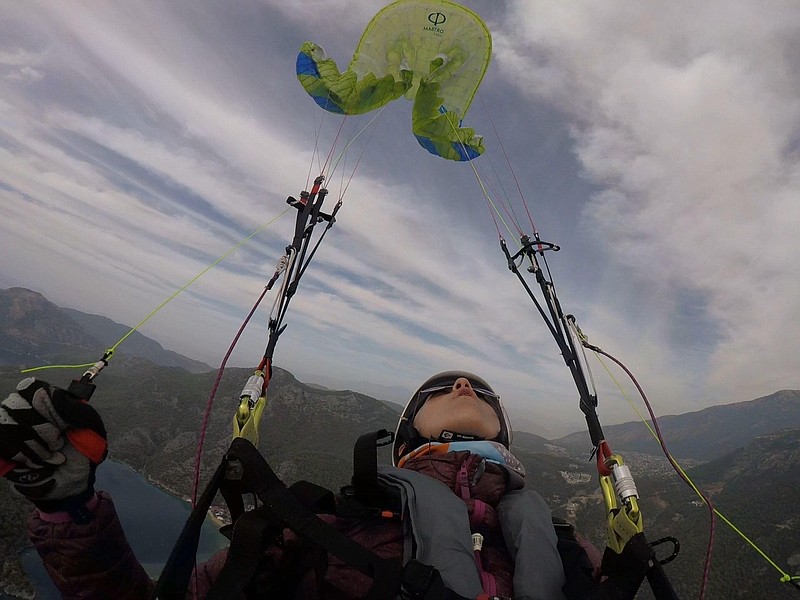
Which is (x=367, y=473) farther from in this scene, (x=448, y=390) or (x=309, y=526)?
(x=448, y=390)

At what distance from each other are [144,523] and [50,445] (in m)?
123

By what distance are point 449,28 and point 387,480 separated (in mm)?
8616

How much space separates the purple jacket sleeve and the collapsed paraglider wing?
703cm

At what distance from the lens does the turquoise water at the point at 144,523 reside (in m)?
79.4

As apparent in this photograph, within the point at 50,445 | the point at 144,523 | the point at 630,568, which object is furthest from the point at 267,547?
the point at 144,523

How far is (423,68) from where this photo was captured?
8.40m

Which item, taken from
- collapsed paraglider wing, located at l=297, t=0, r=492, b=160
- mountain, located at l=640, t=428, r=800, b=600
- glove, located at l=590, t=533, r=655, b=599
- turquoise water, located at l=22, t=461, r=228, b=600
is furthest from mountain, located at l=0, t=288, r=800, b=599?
glove, located at l=590, t=533, r=655, b=599

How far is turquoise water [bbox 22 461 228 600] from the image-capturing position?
79.4 meters

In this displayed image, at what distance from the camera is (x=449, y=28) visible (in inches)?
320

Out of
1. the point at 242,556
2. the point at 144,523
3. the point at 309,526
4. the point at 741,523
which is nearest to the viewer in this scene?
the point at 242,556

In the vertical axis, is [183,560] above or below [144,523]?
above

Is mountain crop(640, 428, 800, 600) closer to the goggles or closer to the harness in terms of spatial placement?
the goggles

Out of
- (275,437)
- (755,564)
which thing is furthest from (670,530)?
(275,437)

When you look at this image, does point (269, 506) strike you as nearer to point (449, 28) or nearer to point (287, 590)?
point (287, 590)
